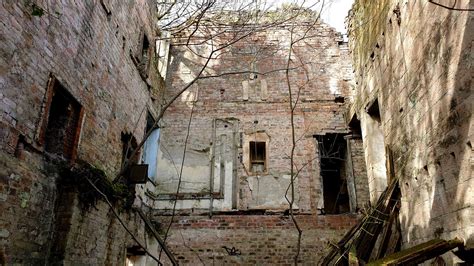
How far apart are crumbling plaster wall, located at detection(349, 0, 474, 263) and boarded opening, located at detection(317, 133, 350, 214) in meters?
2.96

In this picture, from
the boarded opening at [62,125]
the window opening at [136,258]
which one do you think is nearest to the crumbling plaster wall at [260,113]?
the window opening at [136,258]

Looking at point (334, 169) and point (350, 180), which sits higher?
point (334, 169)

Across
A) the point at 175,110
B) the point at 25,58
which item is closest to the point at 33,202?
the point at 25,58

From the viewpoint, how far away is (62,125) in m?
5.26

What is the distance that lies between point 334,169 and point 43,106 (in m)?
9.30

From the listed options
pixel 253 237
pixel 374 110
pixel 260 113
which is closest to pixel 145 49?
pixel 260 113

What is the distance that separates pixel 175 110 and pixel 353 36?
16.4 feet

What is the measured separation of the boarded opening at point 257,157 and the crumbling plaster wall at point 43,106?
10.7 ft

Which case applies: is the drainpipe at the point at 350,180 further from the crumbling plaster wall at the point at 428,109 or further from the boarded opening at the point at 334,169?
the crumbling plaster wall at the point at 428,109

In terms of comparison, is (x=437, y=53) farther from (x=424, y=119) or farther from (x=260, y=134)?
(x=260, y=134)

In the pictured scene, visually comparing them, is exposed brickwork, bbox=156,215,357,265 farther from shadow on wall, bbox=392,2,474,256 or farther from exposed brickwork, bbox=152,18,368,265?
shadow on wall, bbox=392,2,474,256

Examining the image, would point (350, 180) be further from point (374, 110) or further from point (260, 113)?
point (260, 113)

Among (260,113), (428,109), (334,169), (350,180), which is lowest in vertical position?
(428,109)

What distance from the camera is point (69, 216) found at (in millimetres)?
4898
